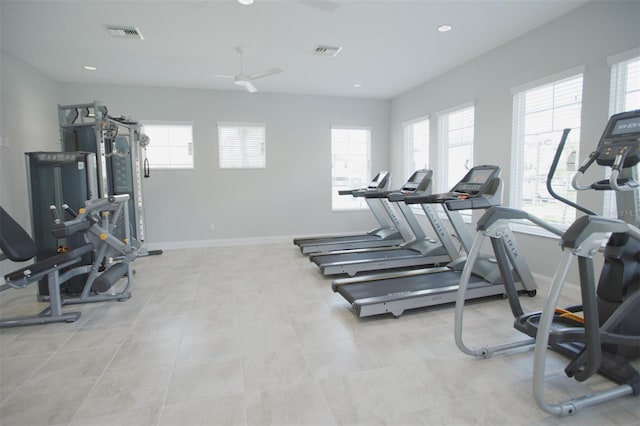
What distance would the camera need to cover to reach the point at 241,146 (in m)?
6.55

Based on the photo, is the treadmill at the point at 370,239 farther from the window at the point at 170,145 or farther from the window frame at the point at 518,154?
the window at the point at 170,145

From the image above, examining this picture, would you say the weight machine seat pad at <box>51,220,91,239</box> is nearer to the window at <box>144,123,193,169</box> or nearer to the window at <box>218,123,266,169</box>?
the window at <box>144,123,193,169</box>

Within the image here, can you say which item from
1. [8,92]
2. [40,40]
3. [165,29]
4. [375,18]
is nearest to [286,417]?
[375,18]

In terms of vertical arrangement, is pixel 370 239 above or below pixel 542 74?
below

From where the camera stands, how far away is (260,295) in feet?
12.1

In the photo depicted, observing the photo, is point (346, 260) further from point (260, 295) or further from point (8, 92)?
point (8, 92)

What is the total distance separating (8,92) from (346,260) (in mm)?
4942

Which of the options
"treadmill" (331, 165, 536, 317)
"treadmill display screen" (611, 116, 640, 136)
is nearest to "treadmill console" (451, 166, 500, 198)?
"treadmill" (331, 165, 536, 317)

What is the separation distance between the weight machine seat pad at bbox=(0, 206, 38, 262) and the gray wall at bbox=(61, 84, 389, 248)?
10.5ft

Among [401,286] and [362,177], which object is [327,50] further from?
[362,177]

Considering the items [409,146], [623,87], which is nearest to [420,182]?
[623,87]

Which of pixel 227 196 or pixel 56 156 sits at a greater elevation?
pixel 56 156

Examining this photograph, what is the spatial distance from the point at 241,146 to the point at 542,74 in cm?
497

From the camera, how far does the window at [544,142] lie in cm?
361
